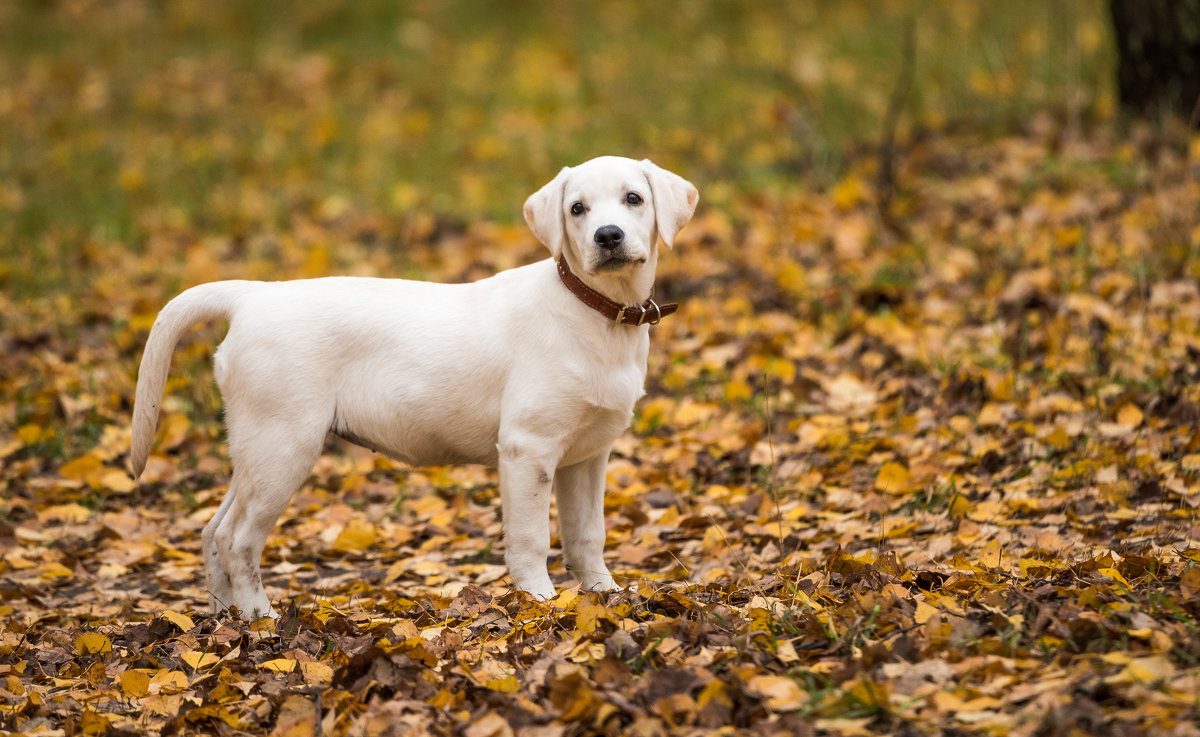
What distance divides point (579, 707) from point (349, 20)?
46.8 ft

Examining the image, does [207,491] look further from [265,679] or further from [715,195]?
[715,195]

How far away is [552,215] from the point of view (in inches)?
167

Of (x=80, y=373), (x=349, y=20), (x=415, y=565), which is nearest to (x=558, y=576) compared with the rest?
(x=415, y=565)

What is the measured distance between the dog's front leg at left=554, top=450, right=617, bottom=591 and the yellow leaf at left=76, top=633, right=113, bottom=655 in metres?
1.73

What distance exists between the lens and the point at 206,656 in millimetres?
3760

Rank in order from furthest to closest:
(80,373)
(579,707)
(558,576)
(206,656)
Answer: (80,373)
(558,576)
(206,656)
(579,707)

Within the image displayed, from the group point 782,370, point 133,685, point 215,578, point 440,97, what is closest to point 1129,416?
point 782,370

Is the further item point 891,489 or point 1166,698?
point 891,489

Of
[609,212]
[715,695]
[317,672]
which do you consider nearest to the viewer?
[715,695]

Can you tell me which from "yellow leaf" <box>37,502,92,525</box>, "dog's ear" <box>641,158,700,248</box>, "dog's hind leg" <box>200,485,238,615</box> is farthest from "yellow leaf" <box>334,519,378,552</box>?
"dog's ear" <box>641,158,700,248</box>

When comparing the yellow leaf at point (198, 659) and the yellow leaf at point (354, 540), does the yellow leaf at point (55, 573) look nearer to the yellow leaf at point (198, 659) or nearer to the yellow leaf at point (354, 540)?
the yellow leaf at point (354, 540)

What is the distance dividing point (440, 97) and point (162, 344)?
30.6 feet

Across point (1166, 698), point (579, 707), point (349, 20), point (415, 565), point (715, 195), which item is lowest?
point (415, 565)

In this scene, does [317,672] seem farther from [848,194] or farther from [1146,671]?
[848,194]
